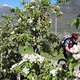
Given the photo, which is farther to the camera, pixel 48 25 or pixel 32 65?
pixel 48 25

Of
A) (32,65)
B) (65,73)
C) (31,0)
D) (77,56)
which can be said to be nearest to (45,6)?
(31,0)

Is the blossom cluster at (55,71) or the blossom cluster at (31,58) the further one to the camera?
the blossom cluster at (31,58)

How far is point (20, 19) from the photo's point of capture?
26.7ft

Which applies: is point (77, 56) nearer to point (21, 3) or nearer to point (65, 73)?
point (65, 73)

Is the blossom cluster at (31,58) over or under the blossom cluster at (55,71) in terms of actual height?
over

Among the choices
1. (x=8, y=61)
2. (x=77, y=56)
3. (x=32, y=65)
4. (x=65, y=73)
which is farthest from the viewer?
A: (x=8, y=61)

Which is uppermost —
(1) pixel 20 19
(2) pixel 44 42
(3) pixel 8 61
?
(1) pixel 20 19

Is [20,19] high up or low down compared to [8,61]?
up

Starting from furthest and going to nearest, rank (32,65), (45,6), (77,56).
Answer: (45,6), (32,65), (77,56)

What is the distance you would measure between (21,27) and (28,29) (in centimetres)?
19

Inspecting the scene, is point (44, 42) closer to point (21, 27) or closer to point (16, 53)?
point (21, 27)

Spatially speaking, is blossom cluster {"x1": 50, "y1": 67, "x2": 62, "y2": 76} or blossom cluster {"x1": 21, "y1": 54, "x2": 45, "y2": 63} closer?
blossom cluster {"x1": 50, "y1": 67, "x2": 62, "y2": 76}

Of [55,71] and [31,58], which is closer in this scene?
[55,71]

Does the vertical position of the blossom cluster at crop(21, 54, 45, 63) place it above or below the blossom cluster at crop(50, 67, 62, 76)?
above
